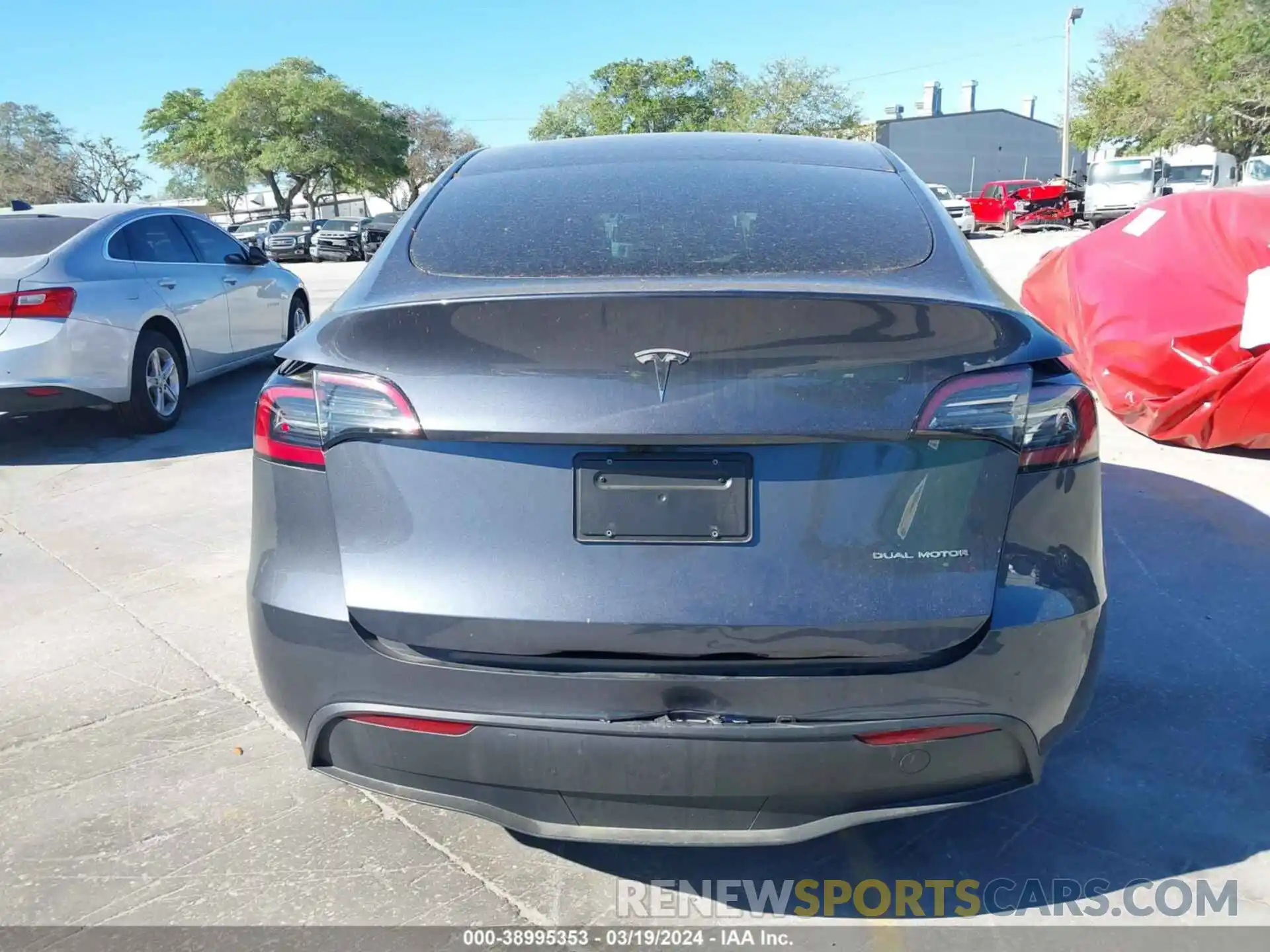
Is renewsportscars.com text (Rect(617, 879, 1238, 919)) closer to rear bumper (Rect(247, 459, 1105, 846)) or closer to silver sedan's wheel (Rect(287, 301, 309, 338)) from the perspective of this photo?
rear bumper (Rect(247, 459, 1105, 846))

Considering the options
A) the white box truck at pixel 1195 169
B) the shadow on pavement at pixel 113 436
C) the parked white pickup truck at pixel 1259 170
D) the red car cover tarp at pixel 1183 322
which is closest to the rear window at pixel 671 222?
the red car cover tarp at pixel 1183 322

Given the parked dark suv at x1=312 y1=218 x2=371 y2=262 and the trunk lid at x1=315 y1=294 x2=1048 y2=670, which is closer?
the trunk lid at x1=315 y1=294 x2=1048 y2=670

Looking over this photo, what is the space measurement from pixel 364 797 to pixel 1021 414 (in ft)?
6.74

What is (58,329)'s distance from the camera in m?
6.32

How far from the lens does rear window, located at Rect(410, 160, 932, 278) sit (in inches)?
94.1

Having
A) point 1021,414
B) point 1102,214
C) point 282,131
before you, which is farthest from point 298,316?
point 282,131

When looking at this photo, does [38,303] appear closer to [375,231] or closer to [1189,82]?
[375,231]

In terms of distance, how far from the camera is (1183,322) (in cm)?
631

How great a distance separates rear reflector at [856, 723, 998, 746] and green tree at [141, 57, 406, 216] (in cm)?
5592

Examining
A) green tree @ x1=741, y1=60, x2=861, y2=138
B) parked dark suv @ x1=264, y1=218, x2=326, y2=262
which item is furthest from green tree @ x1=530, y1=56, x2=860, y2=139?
parked dark suv @ x1=264, y1=218, x2=326, y2=262

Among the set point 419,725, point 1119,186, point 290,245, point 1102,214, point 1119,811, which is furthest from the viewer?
point 290,245

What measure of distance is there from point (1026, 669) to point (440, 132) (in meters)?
77.8

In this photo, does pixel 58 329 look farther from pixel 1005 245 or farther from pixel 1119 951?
pixel 1005 245

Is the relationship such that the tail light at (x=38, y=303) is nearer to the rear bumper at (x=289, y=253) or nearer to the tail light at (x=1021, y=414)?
the tail light at (x=1021, y=414)
